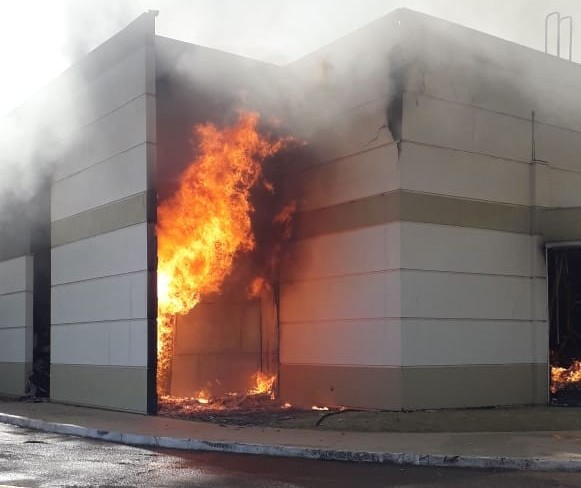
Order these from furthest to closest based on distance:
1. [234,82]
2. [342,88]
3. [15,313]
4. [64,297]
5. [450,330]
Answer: [15,313], [64,297], [234,82], [342,88], [450,330]

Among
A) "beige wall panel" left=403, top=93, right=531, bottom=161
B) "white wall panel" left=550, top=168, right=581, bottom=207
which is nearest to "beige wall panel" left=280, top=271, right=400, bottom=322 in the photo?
"beige wall panel" left=403, top=93, right=531, bottom=161

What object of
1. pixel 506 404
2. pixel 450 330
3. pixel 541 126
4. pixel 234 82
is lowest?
pixel 506 404

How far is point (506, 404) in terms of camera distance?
39.8ft

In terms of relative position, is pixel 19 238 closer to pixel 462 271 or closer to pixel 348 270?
pixel 348 270

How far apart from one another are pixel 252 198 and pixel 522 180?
191 inches

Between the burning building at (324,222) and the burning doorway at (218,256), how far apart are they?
0.13ft

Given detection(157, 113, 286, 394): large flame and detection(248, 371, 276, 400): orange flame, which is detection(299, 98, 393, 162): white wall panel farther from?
detection(248, 371, 276, 400): orange flame

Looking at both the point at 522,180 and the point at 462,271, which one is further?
the point at 522,180

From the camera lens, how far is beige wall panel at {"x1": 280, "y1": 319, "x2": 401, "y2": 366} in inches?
449

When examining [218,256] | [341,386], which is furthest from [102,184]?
[341,386]

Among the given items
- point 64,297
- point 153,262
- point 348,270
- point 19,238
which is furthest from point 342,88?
point 19,238

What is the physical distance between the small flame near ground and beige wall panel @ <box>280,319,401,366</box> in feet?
11.8

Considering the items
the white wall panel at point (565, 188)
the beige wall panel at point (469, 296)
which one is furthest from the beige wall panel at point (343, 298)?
the white wall panel at point (565, 188)

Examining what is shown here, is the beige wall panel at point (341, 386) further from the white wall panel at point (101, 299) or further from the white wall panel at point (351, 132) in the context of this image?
the white wall panel at point (351, 132)
